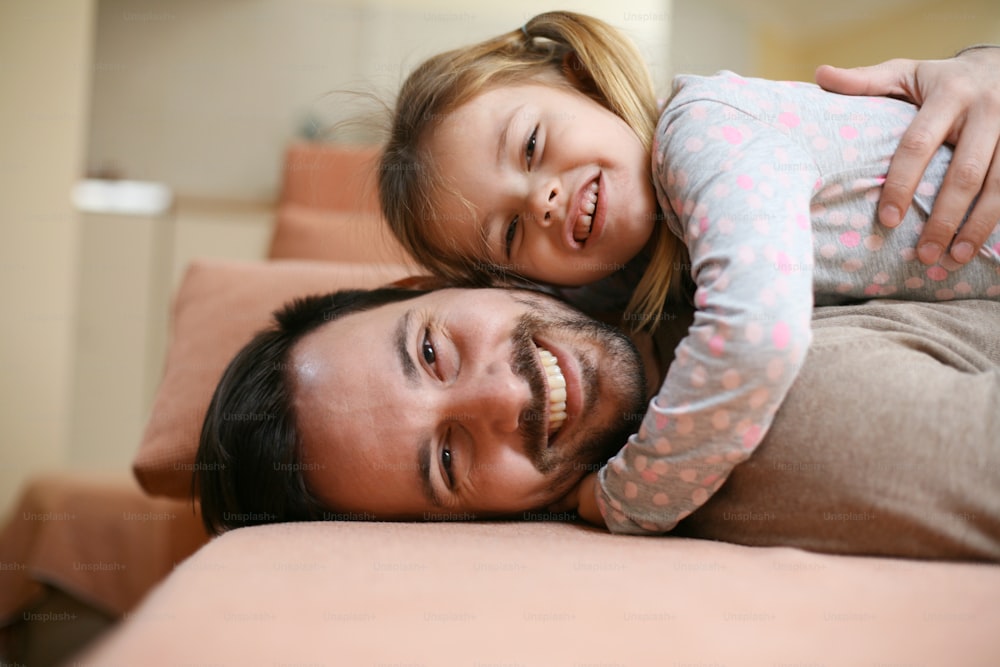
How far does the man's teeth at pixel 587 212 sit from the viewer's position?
1268 mm

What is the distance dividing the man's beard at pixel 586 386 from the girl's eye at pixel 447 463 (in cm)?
11

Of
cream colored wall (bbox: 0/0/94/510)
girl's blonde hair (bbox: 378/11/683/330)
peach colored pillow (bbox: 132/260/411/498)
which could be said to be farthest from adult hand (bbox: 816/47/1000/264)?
Answer: cream colored wall (bbox: 0/0/94/510)

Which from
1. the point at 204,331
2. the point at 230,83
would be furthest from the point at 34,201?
the point at 204,331

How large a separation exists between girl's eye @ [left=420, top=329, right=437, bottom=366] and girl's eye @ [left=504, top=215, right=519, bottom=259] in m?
0.27

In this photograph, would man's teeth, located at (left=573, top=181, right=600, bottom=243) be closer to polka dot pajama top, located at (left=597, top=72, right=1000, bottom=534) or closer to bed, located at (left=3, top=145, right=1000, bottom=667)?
polka dot pajama top, located at (left=597, top=72, right=1000, bottom=534)

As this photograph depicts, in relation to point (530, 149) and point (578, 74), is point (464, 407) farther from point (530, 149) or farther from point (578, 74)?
point (578, 74)

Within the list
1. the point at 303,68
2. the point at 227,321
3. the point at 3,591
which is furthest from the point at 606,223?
the point at 303,68

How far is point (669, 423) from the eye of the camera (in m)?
0.96

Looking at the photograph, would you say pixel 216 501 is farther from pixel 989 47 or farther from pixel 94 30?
pixel 94 30

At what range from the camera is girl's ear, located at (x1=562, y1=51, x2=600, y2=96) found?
1433 mm

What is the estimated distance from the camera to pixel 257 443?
1198mm

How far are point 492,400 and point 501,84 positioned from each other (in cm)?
60

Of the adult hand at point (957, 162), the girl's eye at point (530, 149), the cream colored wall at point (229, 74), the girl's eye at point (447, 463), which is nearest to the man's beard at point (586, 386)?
the girl's eye at point (447, 463)

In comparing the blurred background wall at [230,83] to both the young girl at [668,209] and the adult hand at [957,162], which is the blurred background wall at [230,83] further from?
the adult hand at [957,162]
